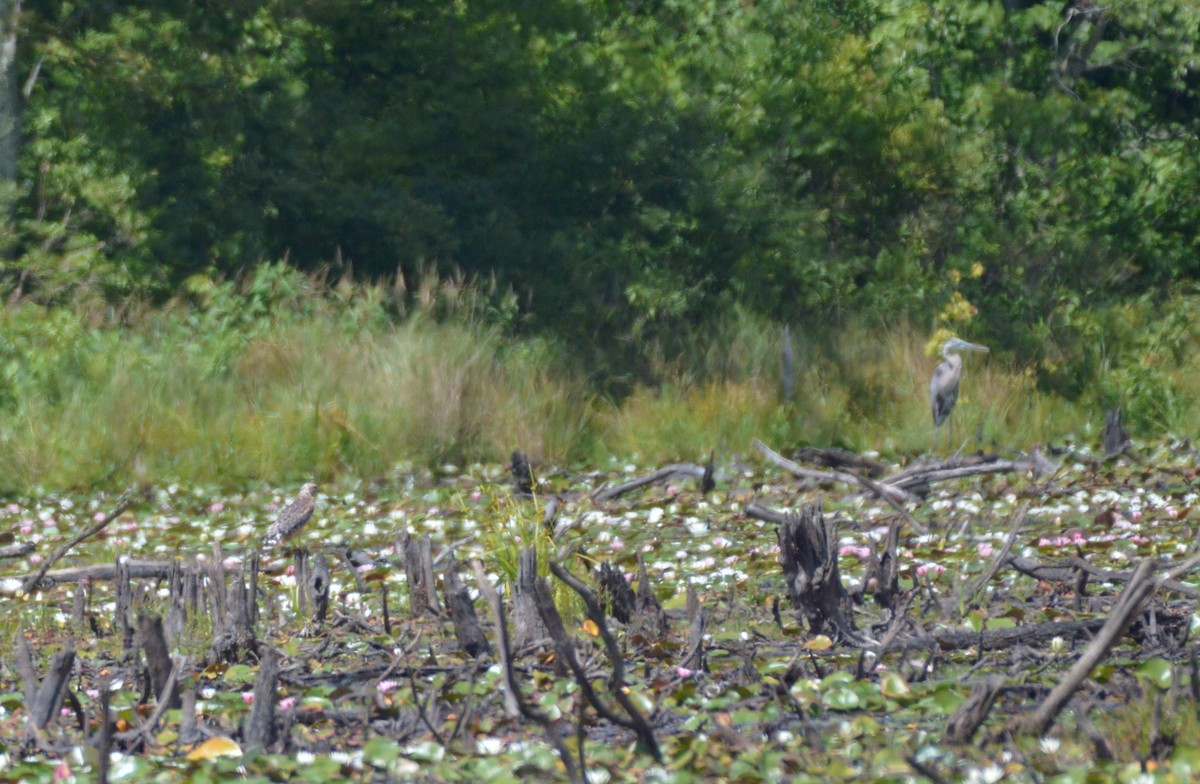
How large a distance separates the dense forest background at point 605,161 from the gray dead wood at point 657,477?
4.93 m

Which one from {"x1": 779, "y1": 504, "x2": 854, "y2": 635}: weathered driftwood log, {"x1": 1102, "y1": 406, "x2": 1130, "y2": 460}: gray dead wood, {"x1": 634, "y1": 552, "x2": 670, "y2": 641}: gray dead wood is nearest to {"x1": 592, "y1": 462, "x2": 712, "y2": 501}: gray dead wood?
{"x1": 1102, "y1": 406, "x2": 1130, "y2": 460}: gray dead wood

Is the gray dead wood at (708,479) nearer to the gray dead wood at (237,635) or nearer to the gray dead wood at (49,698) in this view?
the gray dead wood at (237,635)

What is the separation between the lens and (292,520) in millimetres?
7367

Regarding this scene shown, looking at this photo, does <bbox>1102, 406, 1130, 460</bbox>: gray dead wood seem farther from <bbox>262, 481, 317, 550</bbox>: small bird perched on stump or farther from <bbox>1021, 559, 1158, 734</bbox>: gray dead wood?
<bbox>1021, 559, 1158, 734</bbox>: gray dead wood

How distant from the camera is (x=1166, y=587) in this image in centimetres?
455

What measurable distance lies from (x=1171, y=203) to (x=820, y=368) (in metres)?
6.64

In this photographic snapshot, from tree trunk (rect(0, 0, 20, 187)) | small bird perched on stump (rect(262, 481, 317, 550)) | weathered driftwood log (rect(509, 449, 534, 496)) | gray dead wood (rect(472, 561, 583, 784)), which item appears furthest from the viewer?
tree trunk (rect(0, 0, 20, 187))

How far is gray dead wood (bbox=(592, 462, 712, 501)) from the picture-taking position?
8.68 meters

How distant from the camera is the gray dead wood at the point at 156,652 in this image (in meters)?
3.99

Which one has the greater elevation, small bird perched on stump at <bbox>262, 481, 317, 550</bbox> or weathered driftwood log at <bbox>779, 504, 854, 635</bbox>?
weathered driftwood log at <bbox>779, 504, 854, 635</bbox>

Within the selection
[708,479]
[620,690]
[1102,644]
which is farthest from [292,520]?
[1102,644]

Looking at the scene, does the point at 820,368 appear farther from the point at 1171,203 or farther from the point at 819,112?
the point at 1171,203

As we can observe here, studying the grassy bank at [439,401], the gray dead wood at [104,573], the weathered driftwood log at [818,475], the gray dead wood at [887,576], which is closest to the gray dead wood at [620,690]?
the gray dead wood at [887,576]

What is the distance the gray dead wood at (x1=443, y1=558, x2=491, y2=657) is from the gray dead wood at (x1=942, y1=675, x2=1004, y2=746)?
1413 mm
